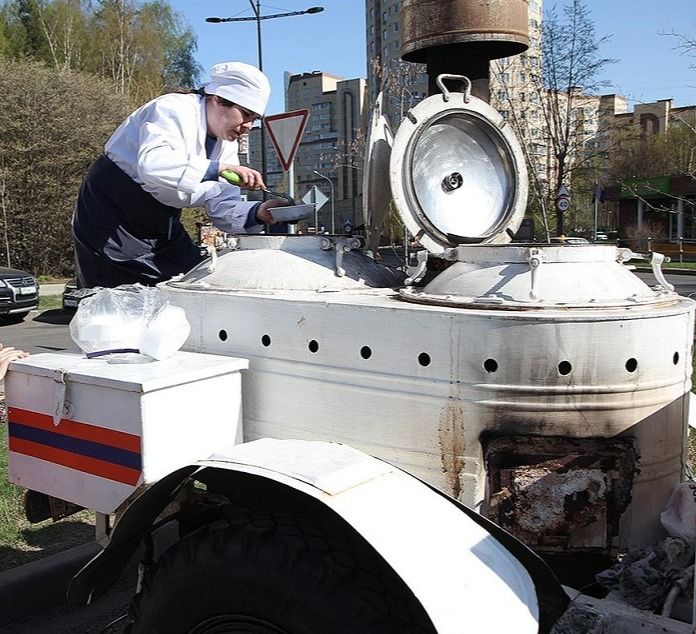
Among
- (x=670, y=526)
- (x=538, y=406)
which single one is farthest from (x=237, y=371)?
(x=670, y=526)

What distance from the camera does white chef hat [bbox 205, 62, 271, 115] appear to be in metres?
3.22

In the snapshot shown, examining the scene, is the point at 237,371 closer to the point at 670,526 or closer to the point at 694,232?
the point at 670,526

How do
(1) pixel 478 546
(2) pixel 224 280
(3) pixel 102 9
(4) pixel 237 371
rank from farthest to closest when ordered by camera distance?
(3) pixel 102 9, (2) pixel 224 280, (4) pixel 237 371, (1) pixel 478 546

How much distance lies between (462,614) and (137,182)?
2.36 meters

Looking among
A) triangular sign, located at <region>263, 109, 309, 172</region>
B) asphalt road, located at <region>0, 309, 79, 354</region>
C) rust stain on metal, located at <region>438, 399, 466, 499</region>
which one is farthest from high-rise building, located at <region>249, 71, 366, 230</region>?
rust stain on metal, located at <region>438, 399, 466, 499</region>

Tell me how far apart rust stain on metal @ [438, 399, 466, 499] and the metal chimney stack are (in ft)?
6.83

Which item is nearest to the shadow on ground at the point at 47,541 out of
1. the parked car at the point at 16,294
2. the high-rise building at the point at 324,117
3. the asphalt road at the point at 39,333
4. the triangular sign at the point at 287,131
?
the triangular sign at the point at 287,131

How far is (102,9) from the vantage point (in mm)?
33000

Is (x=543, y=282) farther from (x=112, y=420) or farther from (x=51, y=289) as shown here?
(x=51, y=289)

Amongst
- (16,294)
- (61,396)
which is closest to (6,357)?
(61,396)

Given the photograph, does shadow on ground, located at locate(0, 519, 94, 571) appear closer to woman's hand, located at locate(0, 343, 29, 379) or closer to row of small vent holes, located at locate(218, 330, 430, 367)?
woman's hand, located at locate(0, 343, 29, 379)

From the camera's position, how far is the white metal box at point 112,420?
2424 millimetres

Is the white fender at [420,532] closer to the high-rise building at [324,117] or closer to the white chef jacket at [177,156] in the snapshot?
the white chef jacket at [177,156]

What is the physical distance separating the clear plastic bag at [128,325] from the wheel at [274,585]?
2.33 feet
